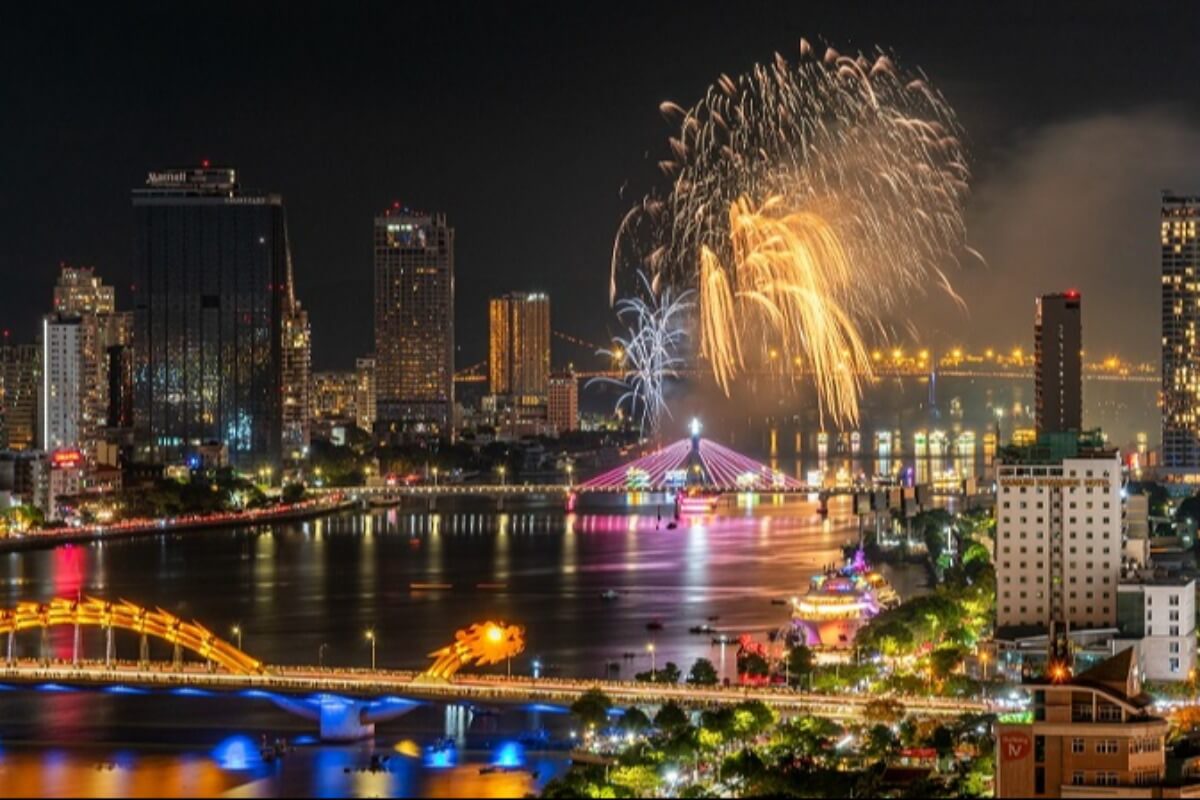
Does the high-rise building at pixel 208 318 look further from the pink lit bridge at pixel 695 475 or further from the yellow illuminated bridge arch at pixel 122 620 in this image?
the yellow illuminated bridge arch at pixel 122 620

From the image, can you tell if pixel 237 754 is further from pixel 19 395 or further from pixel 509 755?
pixel 19 395

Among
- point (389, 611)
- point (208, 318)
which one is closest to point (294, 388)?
point (208, 318)

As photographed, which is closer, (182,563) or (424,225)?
(182,563)

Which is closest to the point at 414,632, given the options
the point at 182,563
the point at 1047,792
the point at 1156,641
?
Result: the point at 1156,641

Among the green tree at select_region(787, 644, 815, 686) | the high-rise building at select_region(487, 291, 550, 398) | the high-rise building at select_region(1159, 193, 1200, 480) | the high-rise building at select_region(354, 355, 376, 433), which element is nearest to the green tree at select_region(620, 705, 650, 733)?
the green tree at select_region(787, 644, 815, 686)

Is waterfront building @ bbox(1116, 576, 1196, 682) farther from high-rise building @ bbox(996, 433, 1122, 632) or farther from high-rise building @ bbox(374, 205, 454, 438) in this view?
high-rise building @ bbox(374, 205, 454, 438)

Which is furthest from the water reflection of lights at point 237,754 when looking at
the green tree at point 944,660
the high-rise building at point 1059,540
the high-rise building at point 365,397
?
the high-rise building at point 365,397

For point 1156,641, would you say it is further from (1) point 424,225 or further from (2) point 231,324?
(1) point 424,225
